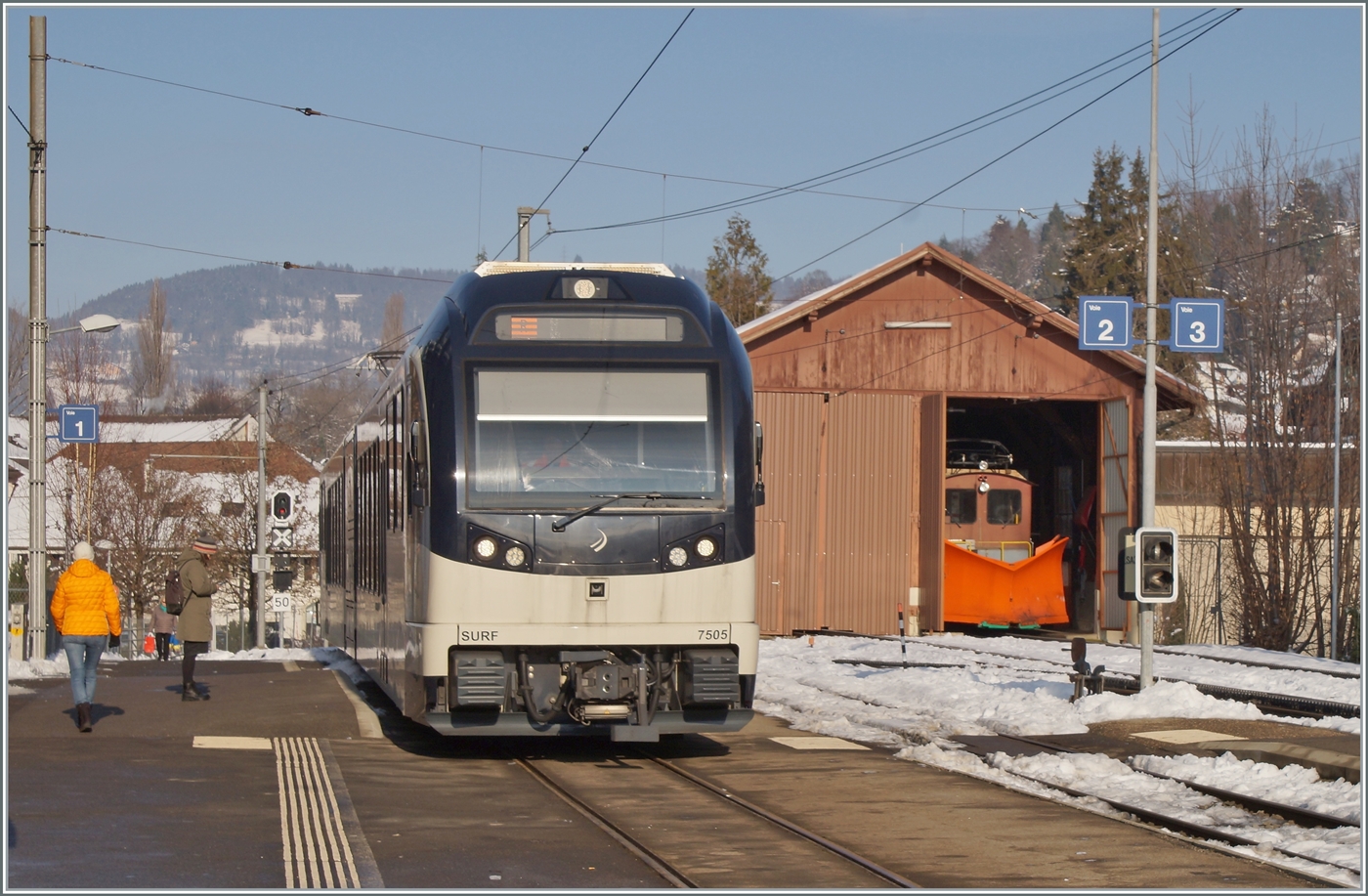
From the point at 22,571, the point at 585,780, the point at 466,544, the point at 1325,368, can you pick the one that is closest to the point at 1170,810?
the point at 585,780

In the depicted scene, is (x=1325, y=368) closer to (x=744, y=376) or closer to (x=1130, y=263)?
(x=744, y=376)

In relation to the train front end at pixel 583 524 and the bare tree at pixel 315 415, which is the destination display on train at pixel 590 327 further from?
the bare tree at pixel 315 415

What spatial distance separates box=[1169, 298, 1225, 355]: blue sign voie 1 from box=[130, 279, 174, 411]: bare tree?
316ft

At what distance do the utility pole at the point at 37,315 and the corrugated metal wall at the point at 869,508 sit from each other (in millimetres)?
15650

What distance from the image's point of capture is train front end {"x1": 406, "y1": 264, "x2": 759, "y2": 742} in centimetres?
1098

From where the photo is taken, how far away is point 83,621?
13625mm

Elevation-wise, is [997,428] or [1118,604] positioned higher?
[997,428]

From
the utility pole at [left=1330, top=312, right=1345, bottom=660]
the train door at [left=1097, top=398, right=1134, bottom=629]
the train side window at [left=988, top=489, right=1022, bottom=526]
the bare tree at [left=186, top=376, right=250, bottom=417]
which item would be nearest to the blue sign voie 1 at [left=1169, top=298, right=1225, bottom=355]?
the train door at [left=1097, top=398, right=1134, bottom=629]

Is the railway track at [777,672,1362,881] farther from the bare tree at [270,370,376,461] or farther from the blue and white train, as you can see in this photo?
the bare tree at [270,370,376,461]

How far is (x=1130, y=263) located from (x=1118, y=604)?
148 ft

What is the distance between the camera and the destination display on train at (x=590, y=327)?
→ 11.4 meters

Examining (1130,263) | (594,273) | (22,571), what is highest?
(1130,263)

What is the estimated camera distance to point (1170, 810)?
10.2 meters

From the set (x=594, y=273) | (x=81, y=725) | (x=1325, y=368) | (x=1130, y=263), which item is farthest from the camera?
(x=1130, y=263)
